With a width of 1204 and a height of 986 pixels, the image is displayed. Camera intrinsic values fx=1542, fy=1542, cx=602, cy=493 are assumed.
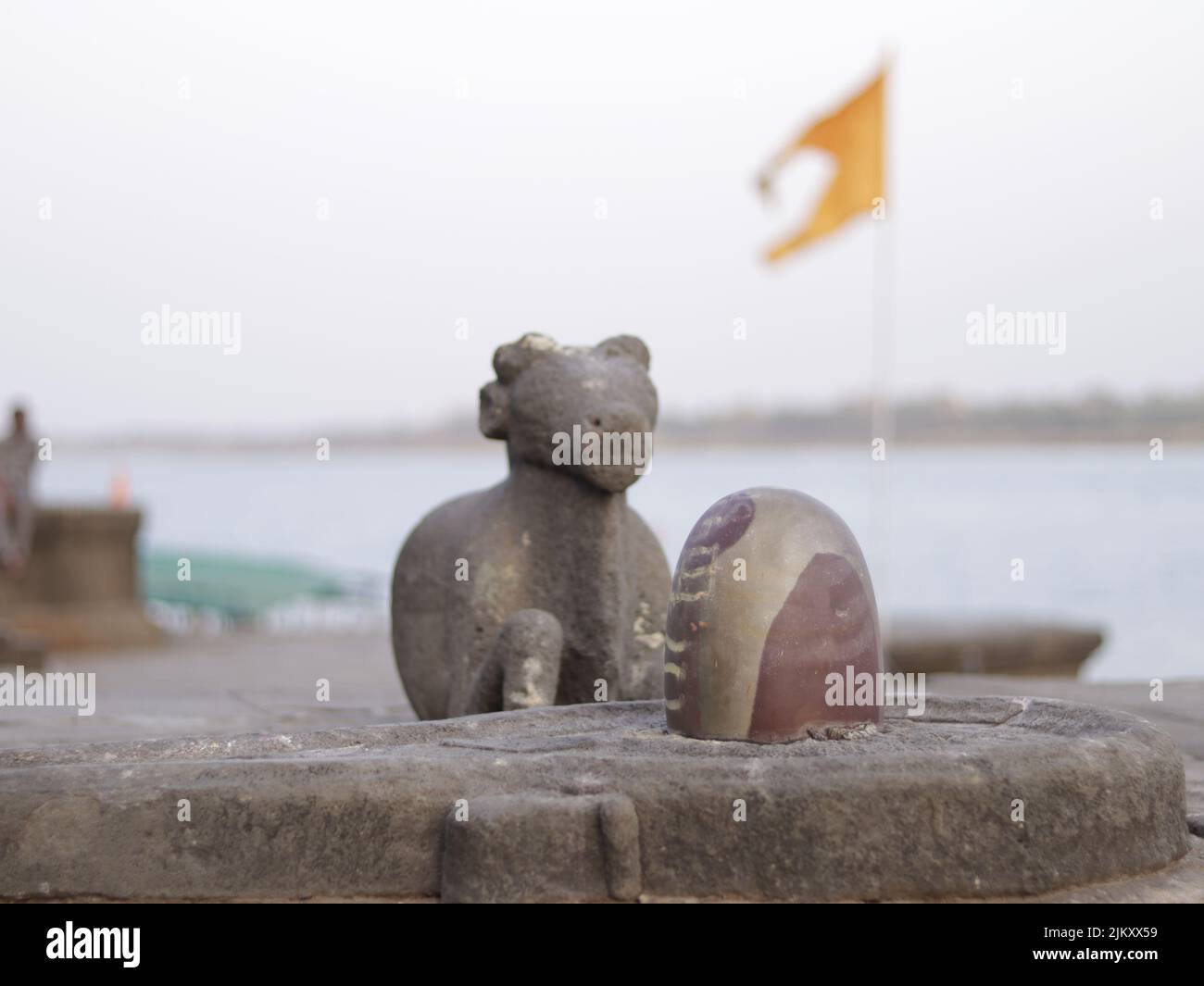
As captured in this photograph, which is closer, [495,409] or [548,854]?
[548,854]

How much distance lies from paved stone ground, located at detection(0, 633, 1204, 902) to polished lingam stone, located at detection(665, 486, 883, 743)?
→ 0.77m

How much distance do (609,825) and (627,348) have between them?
2.62 metres

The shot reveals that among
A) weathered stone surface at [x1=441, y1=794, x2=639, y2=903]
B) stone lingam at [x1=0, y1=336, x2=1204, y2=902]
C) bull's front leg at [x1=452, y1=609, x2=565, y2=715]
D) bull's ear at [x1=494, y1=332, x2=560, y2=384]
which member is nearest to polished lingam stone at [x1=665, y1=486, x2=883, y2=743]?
stone lingam at [x1=0, y1=336, x2=1204, y2=902]

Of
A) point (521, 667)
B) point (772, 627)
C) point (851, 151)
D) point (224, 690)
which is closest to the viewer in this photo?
point (772, 627)

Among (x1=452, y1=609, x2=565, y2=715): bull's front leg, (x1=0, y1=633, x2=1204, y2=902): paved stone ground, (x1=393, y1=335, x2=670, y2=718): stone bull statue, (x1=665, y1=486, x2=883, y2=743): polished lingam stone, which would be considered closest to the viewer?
(x1=665, y1=486, x2=883, y2=743): polished lingam stone

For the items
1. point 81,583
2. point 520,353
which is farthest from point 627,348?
point 81,583

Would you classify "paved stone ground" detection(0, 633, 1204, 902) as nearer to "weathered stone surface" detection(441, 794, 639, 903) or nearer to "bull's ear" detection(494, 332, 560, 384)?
"weathered stone surface" detection(441, 794, 639, 903)

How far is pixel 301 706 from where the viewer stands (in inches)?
295

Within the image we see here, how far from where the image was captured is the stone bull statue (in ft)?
17.4

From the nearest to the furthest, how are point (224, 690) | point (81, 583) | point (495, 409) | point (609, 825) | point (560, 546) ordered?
point (609, 825)
point (560, 546)
point (495, 409)
point (224, 690)
point (81, 583)

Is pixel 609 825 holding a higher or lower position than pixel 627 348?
lower

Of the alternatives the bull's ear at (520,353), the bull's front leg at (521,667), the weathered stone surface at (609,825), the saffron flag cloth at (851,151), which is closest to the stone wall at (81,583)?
the saffron flag cloth at (851,151)

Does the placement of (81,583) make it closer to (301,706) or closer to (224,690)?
(224,690)
